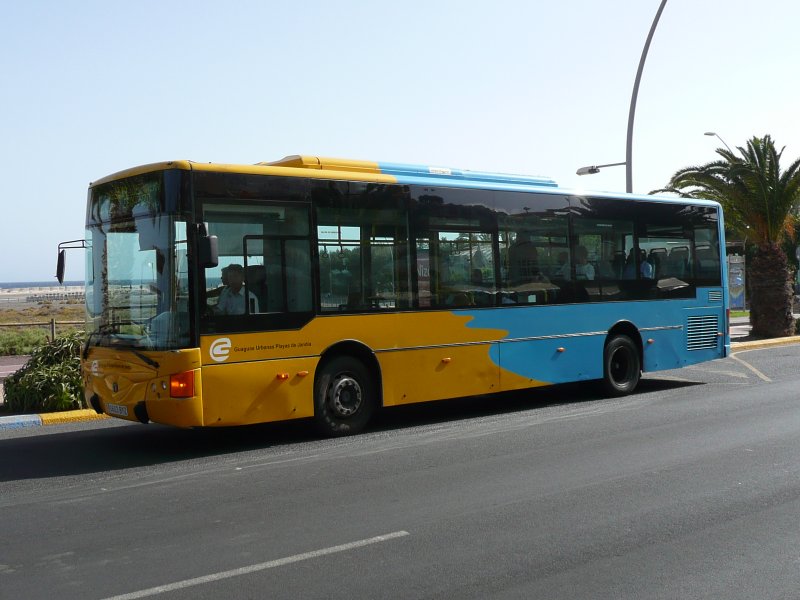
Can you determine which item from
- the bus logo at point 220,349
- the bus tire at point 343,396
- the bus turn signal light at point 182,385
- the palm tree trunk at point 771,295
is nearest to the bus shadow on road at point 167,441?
the bus tire at point 343,396

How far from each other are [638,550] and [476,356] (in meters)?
6.14

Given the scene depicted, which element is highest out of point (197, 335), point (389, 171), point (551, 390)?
point (389, 171)

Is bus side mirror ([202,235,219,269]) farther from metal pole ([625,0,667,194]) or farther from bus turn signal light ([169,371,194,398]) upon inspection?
metal pole ([625,0,667,194])

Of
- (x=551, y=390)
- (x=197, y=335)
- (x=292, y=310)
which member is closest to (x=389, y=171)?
(x=292, y=310)

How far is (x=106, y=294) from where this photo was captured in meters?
10.1

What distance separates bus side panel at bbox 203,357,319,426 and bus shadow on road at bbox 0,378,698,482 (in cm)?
48

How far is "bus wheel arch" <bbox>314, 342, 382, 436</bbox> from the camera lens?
34.4 feet

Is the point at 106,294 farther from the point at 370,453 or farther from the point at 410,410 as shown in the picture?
the point at 410,410

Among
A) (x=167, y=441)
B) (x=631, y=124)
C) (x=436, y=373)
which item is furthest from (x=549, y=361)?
(x=631, y=124)

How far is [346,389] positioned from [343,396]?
89mm

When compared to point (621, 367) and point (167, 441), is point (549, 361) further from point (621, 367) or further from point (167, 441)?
point (167, 441)

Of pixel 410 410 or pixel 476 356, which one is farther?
pixel 410 410

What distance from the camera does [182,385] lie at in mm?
9227

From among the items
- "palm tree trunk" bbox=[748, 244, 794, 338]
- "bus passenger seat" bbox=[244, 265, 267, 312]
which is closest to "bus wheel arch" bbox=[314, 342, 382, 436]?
"bus passenger seat" bbox=[244, 265, 267, 312]
